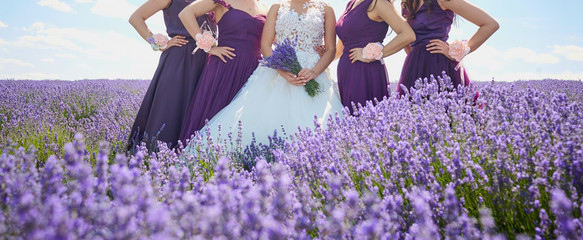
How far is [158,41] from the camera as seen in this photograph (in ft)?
12.0

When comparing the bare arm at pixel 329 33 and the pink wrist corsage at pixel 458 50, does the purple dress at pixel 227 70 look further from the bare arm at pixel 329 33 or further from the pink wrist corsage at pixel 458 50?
the pink wrist corsage at pixel 458 50

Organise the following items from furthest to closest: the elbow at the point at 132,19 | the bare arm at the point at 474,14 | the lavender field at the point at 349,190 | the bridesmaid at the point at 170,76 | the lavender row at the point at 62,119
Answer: the elbow at the point at 132,19, the bridesmaid at the point at 170,76, the lavender row at the point at 62,119, the bare arm at the point at 474,14, the lavender field at the point at 349,190

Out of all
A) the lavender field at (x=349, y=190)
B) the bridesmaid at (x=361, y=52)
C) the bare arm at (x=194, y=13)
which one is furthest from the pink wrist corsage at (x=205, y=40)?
the lavender field at (x=349, y=190)

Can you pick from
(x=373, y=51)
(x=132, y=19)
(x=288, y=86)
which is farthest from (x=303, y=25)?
(x=132, y=19)

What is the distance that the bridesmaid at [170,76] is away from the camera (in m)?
3.58

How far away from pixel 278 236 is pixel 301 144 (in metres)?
1.10

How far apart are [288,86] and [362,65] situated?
0.65m

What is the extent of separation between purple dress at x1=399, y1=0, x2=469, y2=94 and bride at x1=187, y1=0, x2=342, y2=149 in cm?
70

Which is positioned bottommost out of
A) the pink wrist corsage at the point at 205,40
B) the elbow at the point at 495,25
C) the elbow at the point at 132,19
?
the elbow at the point at 495,25

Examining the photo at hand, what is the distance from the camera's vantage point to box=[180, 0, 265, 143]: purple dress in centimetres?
343

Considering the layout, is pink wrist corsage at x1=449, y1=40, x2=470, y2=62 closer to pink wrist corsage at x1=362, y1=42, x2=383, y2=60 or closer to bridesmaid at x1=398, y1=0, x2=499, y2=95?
bridesmaid at x1=398, y1=0, x2=499, y2=95

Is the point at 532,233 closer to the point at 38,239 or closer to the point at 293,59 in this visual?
the point at 38,239

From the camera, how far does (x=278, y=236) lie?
770 millimetres

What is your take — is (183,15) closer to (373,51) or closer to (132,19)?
(132,19)
